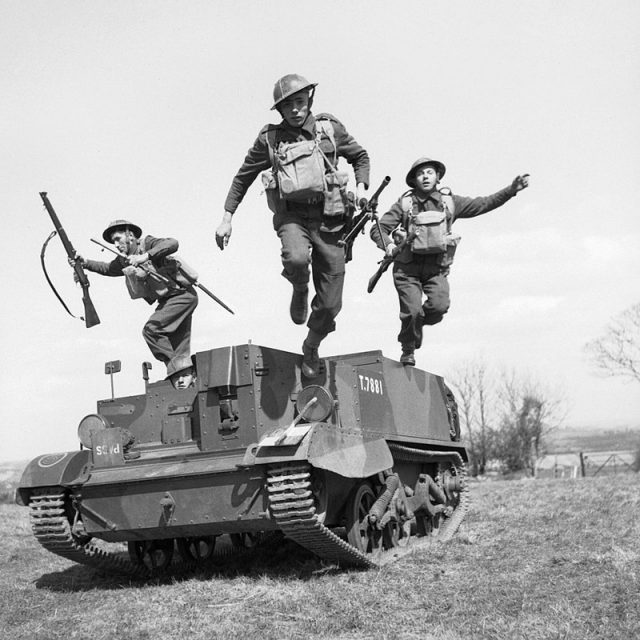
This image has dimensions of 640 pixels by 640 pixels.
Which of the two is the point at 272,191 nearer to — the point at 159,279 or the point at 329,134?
the point at 329,134

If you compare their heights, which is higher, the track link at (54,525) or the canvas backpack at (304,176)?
the canvas backpack at (304,176)

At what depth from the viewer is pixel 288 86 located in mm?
8016

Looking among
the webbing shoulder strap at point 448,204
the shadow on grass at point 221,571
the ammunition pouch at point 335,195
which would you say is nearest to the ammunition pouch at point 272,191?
the ammunition pouch at point 335,195

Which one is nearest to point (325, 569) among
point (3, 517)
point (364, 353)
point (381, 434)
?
point (381, 434)

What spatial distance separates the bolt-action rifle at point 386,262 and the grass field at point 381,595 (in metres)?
3.09

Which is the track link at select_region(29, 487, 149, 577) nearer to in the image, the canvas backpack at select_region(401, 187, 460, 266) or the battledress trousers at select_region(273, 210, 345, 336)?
the battledress trousers at select_region(273, 210, 345, 336)

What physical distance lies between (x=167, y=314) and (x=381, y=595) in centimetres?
405

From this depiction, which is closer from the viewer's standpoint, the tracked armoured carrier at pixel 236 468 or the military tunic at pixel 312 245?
the tracked armoured carrier at pixel 236 468

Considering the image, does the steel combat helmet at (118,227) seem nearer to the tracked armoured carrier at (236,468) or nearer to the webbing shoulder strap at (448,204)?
the tracked armoured carrier at (236,468)

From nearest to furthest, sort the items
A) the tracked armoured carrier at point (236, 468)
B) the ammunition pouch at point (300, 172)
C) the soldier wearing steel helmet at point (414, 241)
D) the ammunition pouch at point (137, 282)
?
the tracked armoured carrier at point (236, 468)
the ammunition pouch at point (300, 172)
the ammunition pouch at point (137, 282)
the soldier wearing steel helmet at point (414, 241)

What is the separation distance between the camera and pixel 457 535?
10.6 metres

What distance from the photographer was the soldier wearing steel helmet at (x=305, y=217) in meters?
8.09

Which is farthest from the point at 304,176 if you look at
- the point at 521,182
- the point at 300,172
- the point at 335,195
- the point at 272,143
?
the point at 521,182

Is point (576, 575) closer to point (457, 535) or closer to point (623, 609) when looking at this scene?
point (623, 609)
